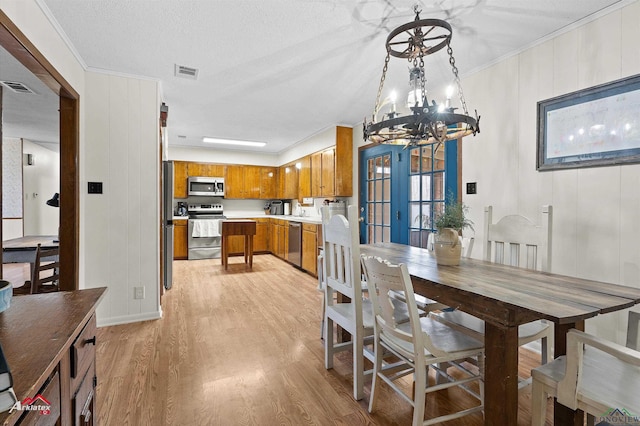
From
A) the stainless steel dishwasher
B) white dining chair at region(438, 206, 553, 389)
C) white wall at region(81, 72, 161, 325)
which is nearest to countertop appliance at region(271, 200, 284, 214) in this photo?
the stainless steel dishwasher

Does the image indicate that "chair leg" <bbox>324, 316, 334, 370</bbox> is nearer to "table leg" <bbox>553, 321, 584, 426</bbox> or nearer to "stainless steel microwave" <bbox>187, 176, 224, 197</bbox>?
"table leg" <bbox>553, 321, 584, 426</bbox>

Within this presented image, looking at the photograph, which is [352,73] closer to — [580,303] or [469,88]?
[469,88]

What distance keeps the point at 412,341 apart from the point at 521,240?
116 centimetres

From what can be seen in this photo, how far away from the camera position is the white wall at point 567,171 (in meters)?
1.98

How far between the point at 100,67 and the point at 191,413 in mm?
2996

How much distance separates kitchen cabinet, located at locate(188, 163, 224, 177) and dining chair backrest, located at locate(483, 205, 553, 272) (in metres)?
5.92

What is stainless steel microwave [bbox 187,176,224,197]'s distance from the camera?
21.7ft

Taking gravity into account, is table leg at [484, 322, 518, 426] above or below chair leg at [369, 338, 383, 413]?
above

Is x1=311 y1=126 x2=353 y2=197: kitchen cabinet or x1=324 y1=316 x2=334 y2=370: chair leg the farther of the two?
x1=311 y1=126 x2=353 y2=197: kitchen cabinet

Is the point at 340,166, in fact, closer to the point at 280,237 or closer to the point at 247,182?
the point at 280,237

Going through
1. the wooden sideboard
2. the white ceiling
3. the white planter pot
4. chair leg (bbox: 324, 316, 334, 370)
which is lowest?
chair leg (bbox: 324, 316, 334, 370)

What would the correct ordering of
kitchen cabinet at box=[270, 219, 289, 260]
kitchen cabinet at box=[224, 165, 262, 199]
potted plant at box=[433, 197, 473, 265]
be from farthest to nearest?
kitchen cabinet at box=[224, 165, 262, 199] < kitchen cabinet at box=[270, 219, 289, 260] < potted plant at box=[433, 197, 473, 265]

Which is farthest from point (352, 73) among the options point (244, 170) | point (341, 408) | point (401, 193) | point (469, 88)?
point (244, 170)

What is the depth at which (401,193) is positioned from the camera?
3908 millimetres
